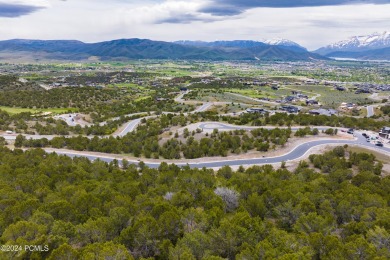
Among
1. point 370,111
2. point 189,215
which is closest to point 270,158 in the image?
point 189,215

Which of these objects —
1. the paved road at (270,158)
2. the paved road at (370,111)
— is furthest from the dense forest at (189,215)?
the paved road at (370,111)

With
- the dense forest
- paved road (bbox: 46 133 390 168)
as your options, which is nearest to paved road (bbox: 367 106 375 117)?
paved road (bbox: 46 133 390 168)

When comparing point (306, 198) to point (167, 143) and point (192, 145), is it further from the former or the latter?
point (167, 143)

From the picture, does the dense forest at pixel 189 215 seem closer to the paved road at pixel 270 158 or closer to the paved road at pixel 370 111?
the paved road at pixel 270 158

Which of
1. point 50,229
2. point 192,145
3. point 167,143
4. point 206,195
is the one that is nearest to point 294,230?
point 206,195

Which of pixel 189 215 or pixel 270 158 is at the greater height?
pixel 189 215

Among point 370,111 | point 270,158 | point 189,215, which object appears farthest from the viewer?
point 370,111

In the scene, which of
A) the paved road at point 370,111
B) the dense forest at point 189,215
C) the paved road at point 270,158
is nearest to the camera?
the dense forest at point 189,215

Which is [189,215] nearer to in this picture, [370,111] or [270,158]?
[270,158]
